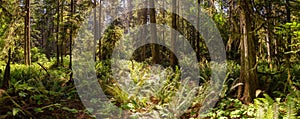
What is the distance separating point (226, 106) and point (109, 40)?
12.1 metres

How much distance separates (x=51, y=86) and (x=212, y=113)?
3557 mm

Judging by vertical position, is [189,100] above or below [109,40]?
below

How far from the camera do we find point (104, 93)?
6055mm

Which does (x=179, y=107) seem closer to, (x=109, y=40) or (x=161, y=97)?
(x=161, y=97)

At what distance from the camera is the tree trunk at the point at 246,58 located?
507 cm

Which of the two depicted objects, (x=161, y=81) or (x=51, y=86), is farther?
(x=161, y=81)

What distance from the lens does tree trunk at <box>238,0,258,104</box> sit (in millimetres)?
5070

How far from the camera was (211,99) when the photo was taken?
16.9 ft

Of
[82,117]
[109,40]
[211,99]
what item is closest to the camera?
[82,117]

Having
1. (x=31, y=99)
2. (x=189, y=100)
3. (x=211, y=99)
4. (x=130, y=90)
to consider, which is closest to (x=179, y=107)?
→ (x=189, y=100)

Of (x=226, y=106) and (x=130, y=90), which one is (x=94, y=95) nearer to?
(x=130, y=90)

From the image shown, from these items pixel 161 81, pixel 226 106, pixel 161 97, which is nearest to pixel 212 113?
pixel 226 106

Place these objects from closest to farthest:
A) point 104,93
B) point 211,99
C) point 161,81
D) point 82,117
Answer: point 82,117, point 211,99, point 104,93, point 161,81

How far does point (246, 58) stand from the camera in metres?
5.16
